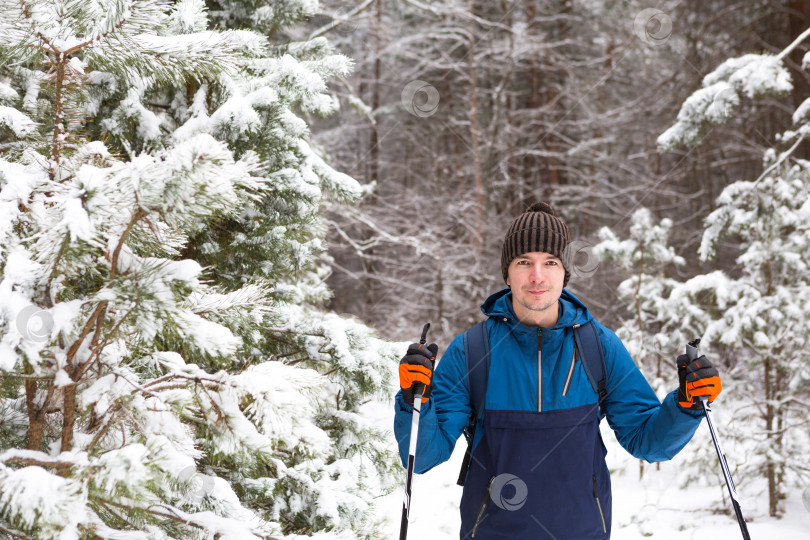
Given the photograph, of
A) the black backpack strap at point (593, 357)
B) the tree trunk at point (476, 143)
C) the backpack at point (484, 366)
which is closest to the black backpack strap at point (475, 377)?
the backpack at point (484, 366)

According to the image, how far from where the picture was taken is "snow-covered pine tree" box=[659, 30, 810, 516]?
5.88 m

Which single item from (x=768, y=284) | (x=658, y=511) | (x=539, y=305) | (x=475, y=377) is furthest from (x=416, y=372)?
(x=658, y=511)

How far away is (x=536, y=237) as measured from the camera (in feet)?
8.64

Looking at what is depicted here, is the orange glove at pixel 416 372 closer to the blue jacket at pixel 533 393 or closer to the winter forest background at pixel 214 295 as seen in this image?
the blue jacket at pixel 533 393

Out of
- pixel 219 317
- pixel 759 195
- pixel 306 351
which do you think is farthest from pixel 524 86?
pixel 219 317

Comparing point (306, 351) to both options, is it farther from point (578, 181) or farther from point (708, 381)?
point (578, 181)

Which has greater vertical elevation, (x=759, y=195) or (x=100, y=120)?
(x=759, y=195)

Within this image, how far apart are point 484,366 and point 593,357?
1.58 feet

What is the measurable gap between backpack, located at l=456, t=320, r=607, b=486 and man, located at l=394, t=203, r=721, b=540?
0.02m

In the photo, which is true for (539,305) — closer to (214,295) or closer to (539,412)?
(539,412)

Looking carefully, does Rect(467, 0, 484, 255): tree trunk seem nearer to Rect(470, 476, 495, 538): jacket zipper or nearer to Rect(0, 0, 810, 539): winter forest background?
Rect(0, 0, 810, 539): winter forest background

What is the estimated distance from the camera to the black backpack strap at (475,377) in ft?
8.13

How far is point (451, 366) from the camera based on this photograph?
2561 millimetres

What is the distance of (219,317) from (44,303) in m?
0.54
